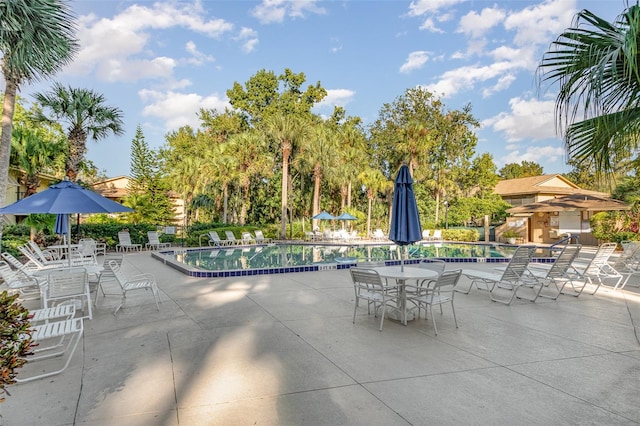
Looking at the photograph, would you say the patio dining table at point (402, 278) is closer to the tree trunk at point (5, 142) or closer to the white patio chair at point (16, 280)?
the white patio chair at point (16, 280)

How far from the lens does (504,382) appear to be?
10.1ft

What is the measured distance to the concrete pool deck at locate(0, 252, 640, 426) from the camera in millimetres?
2611

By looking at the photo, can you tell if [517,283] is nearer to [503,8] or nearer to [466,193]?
[503,8]

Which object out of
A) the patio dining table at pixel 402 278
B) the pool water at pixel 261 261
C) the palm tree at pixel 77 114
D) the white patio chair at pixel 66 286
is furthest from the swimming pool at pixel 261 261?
the palm tree at pixel 77 114

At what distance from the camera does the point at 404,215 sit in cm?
559

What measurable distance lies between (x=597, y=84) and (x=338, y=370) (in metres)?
3.43

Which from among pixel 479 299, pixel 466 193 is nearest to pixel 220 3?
pixel 479 299

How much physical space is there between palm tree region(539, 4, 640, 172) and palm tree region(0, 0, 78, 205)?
7779 millimetres

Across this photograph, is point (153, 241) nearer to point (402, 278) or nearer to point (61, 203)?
point (61, 203)

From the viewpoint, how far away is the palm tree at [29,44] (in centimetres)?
572

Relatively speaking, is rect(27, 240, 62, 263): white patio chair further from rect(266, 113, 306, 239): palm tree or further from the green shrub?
rect(266, 113, 306, 239): palm tree

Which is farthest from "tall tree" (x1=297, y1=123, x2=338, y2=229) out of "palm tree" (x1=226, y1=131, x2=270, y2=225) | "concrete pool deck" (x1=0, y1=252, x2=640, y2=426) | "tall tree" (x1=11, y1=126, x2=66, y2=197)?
"concrete pool deck" (x1=0, y1=252, x2=640, y2=426)

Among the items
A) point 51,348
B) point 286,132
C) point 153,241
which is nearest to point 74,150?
point 153,241

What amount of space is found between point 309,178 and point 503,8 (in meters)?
17.0
